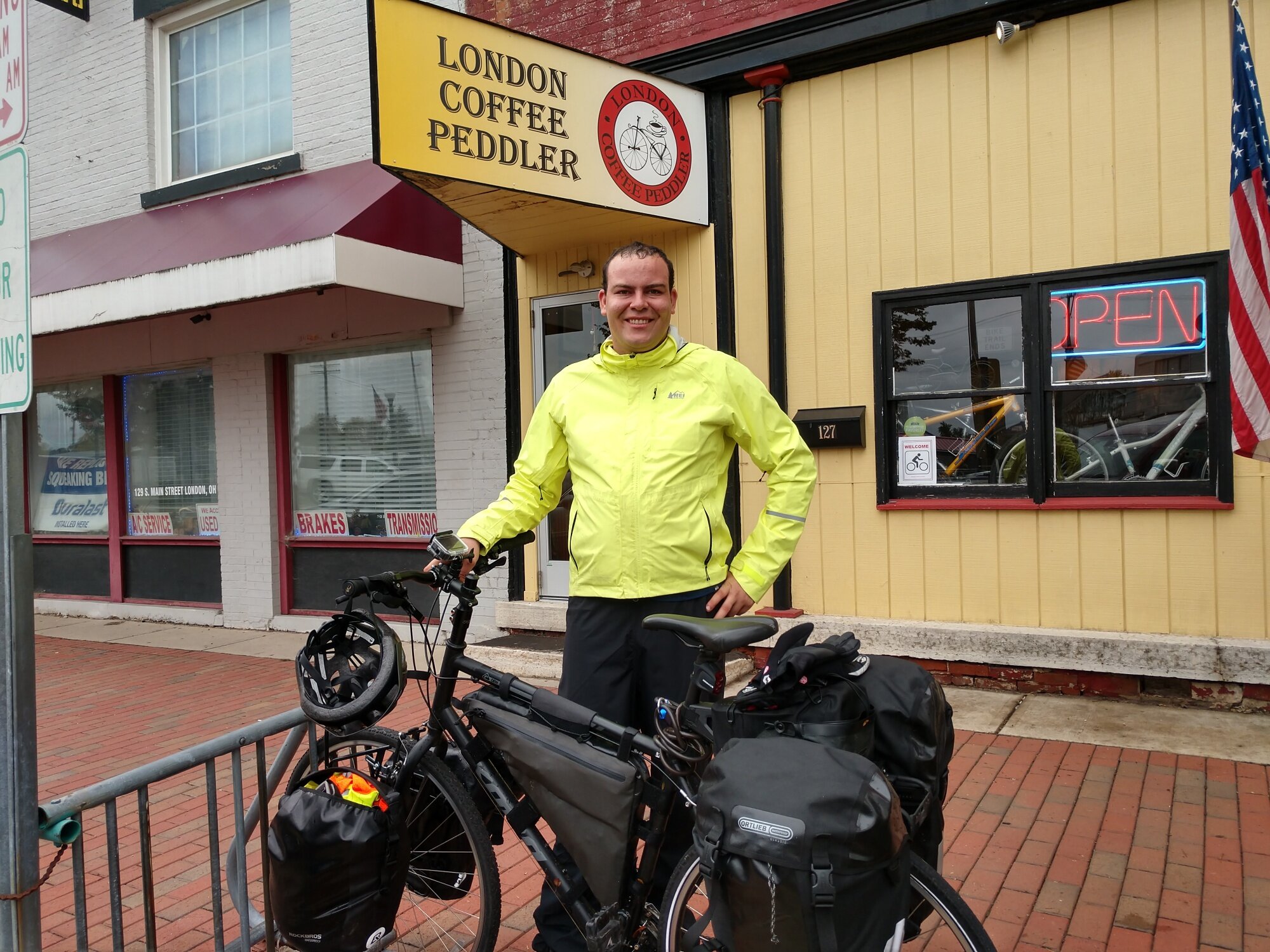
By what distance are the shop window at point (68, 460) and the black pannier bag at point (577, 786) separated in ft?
30.0

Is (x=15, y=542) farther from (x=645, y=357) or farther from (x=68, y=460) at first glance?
(x=68, y=460)

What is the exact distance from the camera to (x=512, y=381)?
23.8 ft

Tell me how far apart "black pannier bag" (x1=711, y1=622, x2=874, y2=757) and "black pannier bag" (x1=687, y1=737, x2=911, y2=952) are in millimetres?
105

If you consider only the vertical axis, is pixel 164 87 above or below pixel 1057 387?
above

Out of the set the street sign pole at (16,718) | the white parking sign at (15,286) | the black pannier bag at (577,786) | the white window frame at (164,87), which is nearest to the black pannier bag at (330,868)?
the black pannier bag at (577,786)

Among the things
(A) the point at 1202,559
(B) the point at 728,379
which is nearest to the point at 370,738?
(B) the point at 728,379

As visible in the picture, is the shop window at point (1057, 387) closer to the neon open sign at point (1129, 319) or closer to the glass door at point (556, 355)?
the neon open sign at point (1129, 319)

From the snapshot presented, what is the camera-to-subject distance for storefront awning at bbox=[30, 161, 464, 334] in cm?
662

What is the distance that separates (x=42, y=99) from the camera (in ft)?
32.5

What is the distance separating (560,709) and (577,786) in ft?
0.66

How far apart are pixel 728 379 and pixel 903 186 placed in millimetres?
3694

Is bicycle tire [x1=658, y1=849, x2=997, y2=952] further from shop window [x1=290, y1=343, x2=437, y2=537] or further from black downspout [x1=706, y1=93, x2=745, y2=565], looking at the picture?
shop window [x1=290, y1=343, x2=437, y2=537]

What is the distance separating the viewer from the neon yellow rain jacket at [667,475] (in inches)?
106

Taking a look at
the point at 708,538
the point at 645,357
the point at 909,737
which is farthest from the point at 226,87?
the point at 909,737
